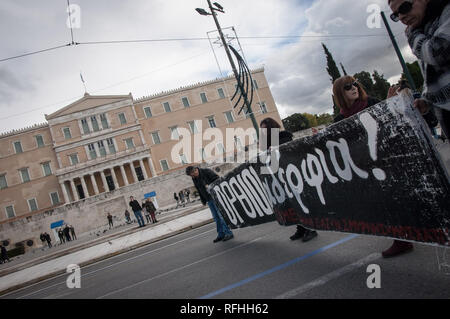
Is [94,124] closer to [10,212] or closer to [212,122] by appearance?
[10,212]

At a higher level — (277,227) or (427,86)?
(427,86)

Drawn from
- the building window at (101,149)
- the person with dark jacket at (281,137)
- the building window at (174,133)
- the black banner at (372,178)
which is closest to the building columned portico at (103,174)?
the building window at (101,149)

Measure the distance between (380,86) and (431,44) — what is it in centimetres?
6348

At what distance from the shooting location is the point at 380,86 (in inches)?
2205

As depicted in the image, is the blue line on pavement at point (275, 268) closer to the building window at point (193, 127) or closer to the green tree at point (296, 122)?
the building window at point (193, 127)

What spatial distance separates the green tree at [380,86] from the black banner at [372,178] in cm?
5904

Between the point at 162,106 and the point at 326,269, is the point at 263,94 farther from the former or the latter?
the point at 326,269

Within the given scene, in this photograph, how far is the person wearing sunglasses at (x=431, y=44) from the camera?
160cm

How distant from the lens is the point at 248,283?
3.28 metres

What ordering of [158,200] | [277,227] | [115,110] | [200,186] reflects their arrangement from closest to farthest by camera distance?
[277,227] → [200,186] → [158,200] → [115,110]

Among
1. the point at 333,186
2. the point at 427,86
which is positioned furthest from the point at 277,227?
the point at 427,86

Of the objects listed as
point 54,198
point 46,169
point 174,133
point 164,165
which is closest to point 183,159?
point 164,165
